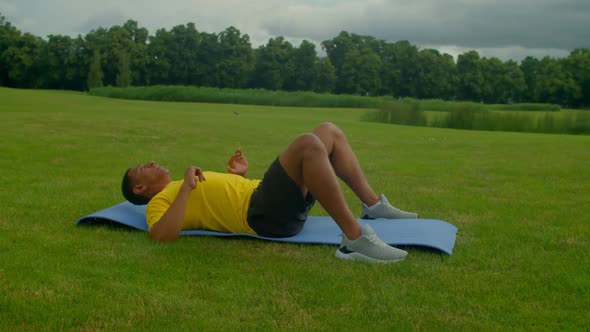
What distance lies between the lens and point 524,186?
7.39 m

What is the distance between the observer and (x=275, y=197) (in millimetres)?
3672

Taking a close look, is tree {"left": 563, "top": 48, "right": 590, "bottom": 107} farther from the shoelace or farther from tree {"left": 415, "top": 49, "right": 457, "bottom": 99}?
the shoelace

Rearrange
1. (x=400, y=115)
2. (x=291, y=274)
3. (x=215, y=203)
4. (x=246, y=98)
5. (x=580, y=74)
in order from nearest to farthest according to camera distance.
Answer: (x=291, y=274) < (x=215, y=203) < (x=400, y=115) < (x=246, y=98) < (x=580, y=74)

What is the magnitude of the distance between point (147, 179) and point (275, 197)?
1.11 meters

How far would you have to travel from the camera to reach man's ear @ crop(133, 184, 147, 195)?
4.18 metres

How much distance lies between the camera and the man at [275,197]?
11.5 feet

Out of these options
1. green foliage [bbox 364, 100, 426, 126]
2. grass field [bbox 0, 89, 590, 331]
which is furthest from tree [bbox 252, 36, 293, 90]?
grass field [bbox 0, 89, 590, 331]

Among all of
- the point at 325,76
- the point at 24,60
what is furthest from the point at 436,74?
the point at 24,60

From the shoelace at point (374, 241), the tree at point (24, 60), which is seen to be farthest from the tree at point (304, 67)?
the shoelace at point (374, 241)

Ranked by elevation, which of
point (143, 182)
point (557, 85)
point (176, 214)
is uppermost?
point (557, 85)

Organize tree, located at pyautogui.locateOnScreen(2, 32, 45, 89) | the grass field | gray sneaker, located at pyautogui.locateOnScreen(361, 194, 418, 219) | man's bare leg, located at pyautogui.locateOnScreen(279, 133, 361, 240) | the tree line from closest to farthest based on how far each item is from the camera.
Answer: the grass field, man's bare leg, located at pyautogui.locateOnScreen(279, 133, 361, 240), gray sneaker, located at pyautogui.locateOnScreen(361, 194, 418, 219), tree, located at pyautogui.locateOnScreen(2, 32, 45, 89), the tree line

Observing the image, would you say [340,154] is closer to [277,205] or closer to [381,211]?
[381,211]

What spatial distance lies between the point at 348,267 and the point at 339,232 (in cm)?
80

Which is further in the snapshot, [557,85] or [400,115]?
[557,85]
